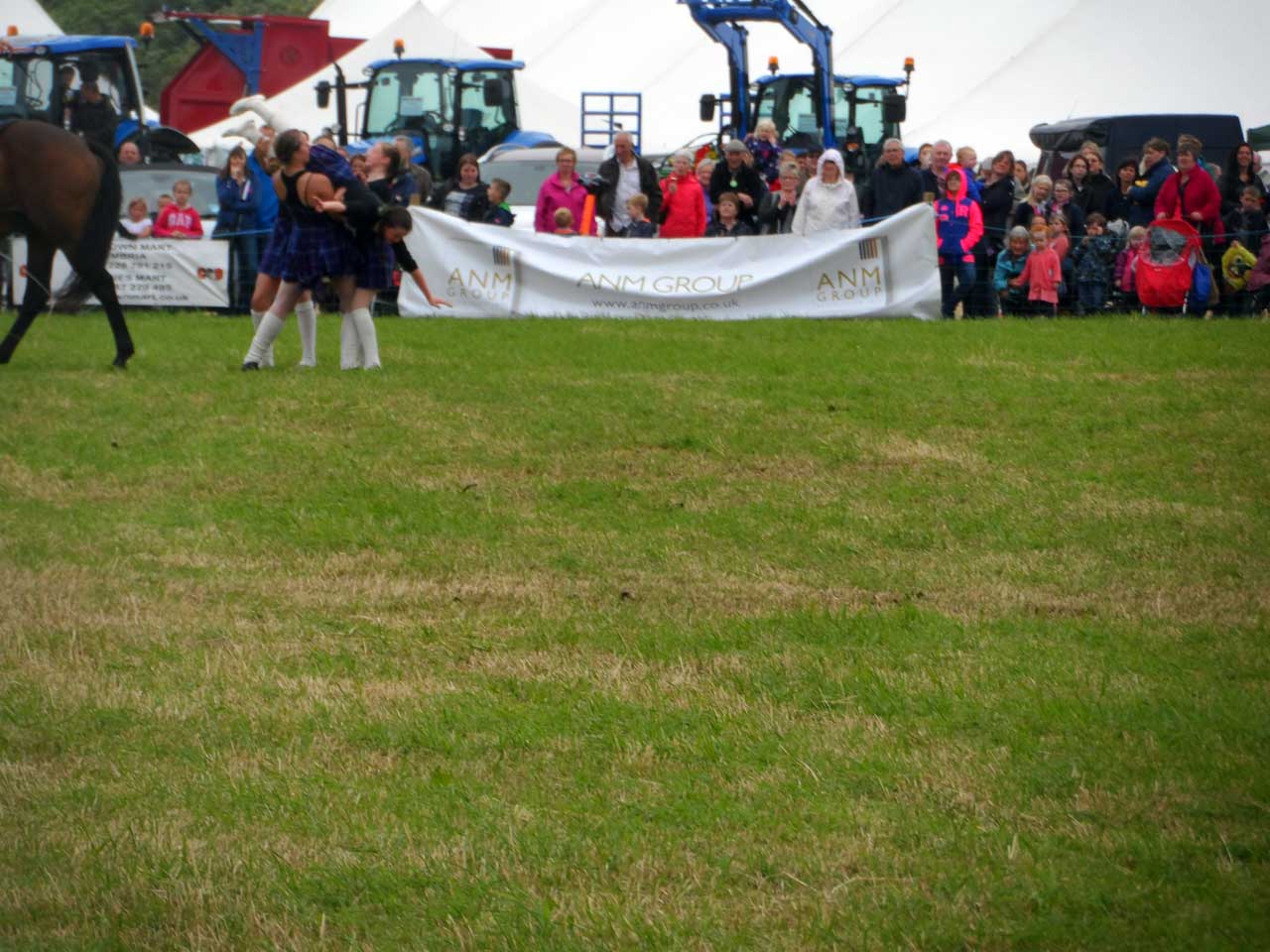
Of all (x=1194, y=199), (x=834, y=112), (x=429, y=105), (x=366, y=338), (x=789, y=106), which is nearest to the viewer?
(x=366, y=338)

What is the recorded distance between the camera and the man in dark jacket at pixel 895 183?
17062 millimetres

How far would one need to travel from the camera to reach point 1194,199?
15562 millimetres

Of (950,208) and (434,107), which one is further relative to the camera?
(434,107)

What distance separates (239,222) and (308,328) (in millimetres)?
5674

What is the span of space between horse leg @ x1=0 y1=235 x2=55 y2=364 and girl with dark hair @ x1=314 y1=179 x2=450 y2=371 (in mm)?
2221

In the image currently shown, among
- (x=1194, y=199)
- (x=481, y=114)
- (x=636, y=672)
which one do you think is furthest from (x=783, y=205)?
(x=636, y=672)

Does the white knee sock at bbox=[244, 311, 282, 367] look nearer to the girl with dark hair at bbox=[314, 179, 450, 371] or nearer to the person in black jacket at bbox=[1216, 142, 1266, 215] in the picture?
the girl with dark hair at bbox=[314, 179, 450, 371]

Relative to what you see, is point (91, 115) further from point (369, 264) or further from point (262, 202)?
point (369, 264)

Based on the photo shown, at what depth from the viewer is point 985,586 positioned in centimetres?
628

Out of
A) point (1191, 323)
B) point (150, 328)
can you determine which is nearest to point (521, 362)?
point (150, 328)

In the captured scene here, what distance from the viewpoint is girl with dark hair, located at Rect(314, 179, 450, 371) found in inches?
447

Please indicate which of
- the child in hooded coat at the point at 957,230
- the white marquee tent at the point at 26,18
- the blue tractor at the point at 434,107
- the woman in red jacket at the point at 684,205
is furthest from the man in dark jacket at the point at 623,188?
the white marquee tent at the point at 26,18

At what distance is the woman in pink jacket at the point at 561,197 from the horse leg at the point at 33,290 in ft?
18.3

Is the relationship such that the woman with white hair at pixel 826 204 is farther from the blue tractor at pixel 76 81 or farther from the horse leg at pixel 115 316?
the blue tractor at pixel 76 81
